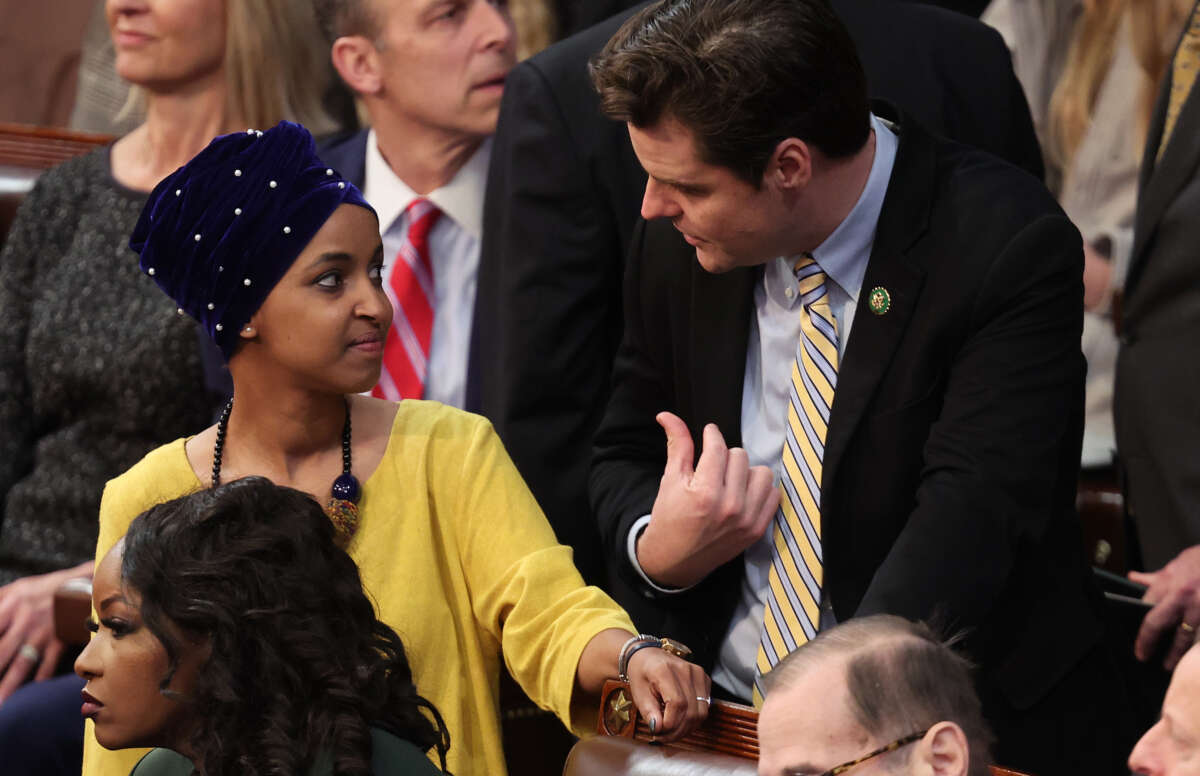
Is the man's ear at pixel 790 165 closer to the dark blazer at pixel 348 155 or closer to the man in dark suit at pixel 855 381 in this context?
the man in dark suit at pixel 855 381

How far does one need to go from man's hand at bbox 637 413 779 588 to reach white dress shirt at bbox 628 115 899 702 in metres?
0.10

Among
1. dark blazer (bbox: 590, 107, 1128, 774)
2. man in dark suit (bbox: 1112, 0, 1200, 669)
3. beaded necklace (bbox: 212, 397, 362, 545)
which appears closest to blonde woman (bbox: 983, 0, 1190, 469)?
man in dark suit (bbox: 1112, 0, 1200, 669)

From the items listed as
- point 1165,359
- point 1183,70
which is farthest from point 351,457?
point 1183,70

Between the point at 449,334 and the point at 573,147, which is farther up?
the point at 573,147

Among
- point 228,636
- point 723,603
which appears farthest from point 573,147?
point 228,636

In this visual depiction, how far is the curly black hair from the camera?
1959mm

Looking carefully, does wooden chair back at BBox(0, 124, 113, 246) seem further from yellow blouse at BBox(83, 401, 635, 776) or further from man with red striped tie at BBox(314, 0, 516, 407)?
yellow blouse at BBox(83, 401, 635, 776)

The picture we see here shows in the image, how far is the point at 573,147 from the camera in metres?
2.77

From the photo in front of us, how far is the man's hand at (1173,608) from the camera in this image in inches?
98.0

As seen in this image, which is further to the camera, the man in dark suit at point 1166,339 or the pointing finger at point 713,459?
the man in dark suit at point 1166,339

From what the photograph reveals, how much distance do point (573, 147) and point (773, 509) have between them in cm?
80

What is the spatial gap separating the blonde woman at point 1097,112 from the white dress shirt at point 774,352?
4.27 ft

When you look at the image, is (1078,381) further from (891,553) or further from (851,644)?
(851,644)

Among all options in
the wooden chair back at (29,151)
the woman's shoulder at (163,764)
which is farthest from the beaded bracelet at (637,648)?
the wooden chair back at (29,151)
